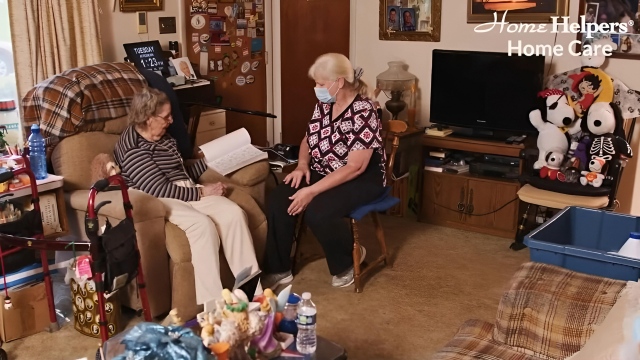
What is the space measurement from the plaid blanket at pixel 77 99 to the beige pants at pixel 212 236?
1.87 ft

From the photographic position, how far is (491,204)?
4.30 meters

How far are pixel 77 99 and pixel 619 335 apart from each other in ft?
8.38

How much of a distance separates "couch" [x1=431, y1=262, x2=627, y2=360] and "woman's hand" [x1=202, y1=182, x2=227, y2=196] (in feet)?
4.85

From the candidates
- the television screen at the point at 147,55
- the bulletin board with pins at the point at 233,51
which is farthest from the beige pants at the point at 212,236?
the bulletin board with pins at the point at 233,51

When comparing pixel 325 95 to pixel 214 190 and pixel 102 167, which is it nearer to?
pixel 214 190

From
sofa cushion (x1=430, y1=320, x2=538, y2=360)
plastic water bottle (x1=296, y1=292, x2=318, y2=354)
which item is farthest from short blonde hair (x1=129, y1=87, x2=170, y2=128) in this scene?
sofa cushion (x1=430, y1=320, x2=538, y2=360)

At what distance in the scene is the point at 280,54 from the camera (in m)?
5.18

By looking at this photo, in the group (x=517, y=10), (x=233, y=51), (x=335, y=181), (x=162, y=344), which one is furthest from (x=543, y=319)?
(x=233, y=51)

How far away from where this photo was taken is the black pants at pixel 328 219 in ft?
11.1

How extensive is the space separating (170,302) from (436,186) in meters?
2.01

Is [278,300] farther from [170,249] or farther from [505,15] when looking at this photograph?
[505,15]

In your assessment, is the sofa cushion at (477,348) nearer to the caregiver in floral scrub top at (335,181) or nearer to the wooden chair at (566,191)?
the caregiver in floral scrub top at (335,181)

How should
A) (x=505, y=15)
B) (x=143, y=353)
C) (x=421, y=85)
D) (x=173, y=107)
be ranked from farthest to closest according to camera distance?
(x=421, y=85)
(x=505, y=15)
(x=173, y=107)
(x=143, y=353)

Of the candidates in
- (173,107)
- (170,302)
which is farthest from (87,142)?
(170,302)
